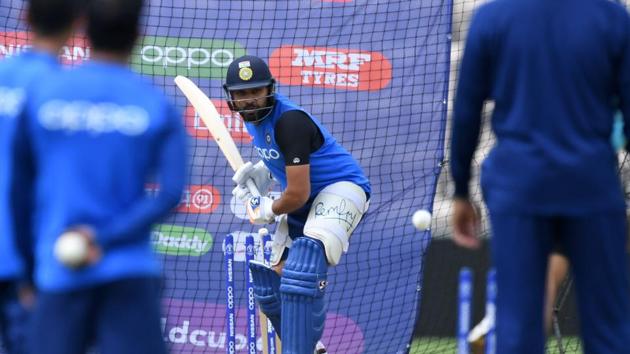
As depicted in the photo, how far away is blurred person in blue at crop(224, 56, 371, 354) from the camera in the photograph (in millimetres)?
5637

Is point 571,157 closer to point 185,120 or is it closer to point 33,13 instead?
point 33,13

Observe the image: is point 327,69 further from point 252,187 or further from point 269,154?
point 269,154

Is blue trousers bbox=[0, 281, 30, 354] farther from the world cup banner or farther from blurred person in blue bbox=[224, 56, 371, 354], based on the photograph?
the world cup banner

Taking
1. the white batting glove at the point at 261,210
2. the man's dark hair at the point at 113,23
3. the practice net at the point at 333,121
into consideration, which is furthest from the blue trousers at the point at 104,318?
the practice net at the point at 333,121

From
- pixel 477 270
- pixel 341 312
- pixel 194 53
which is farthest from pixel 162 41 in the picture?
pixel 477 270

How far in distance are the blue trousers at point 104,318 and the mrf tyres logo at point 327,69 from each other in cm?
411

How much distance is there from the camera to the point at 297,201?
5.66 m

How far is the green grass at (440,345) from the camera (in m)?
7.57

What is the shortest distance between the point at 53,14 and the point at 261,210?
8.92 feet

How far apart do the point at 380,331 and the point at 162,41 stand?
6.62ft

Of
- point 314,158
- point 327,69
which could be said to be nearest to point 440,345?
point 327,69

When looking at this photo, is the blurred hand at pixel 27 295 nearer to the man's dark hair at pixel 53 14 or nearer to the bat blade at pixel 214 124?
the man's dark hair at pixel 53 14

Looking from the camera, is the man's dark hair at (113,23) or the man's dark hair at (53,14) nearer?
the man's dark hair at (113,23)

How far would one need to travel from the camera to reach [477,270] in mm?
7945
